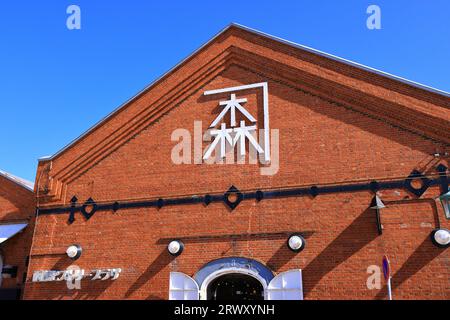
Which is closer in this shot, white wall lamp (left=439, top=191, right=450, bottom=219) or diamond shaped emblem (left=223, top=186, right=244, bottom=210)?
white wall lamp (left=439, top=191, right=450, bottom=219)

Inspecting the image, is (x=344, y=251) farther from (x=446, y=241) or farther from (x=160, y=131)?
(x=160, y=131)

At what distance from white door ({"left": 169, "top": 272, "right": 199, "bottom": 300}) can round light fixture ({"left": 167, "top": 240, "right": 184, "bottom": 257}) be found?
1.96 ft

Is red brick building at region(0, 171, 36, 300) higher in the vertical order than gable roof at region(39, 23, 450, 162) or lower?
lower

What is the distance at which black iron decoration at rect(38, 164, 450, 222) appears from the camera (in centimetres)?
1051

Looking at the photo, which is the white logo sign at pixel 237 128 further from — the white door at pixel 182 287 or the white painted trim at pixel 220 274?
the white door at pixel 182 287

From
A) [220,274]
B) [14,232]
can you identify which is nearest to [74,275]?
[14,232]

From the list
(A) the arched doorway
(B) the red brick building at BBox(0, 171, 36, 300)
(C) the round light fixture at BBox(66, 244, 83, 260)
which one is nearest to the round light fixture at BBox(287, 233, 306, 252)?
(A) the arched doorway

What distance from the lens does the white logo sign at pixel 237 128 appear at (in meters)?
12.5

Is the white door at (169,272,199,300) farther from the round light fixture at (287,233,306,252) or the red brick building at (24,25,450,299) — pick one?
the round light fixture at (287,233,306,252)

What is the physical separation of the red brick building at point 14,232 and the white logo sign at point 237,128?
738cm

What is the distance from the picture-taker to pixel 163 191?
1305 cm

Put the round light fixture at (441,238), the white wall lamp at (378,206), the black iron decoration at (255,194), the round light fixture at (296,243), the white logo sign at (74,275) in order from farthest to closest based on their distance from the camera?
the white logo sign at (74,275) → the round light fixture at (296,243) → the black iron decoration at (255,194) → the white wall lamp at (378,206) → the round light fixture at (441,238)

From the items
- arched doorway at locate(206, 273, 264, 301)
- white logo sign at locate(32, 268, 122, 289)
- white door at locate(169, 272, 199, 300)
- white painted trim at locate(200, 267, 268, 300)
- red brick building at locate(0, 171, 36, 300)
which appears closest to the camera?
white painted trim at locate(200, 267, 268, 300)

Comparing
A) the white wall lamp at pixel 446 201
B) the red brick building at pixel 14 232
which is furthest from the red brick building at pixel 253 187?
the white wall lamp at pixel 446 201
